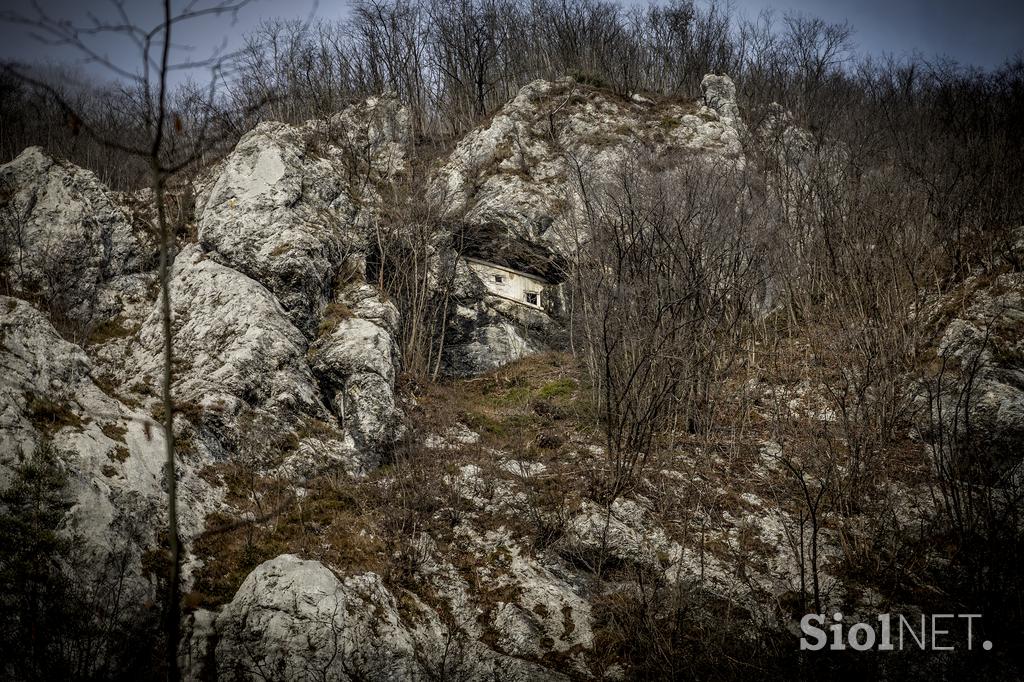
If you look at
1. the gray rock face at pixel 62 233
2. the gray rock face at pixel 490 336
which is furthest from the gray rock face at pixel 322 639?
the gray rock face at pixel 490 336

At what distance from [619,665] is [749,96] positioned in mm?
29698

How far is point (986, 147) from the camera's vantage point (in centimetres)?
1766

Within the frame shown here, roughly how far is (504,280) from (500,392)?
4614 mm

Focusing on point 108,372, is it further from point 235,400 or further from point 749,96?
point 749,96

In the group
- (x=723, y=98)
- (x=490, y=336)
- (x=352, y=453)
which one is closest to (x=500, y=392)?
(x=490, y=336)

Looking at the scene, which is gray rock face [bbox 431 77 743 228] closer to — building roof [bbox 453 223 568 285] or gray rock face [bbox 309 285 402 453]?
building roof [bbox 453 223 568 285]

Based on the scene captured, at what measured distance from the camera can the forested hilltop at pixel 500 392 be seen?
6227 mm

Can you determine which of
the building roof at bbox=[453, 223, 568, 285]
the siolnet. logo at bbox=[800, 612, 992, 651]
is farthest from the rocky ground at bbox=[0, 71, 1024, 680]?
the building roof at bbox=[453, 223, 568, 285]

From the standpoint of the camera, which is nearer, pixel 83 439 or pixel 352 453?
pixel 83 439

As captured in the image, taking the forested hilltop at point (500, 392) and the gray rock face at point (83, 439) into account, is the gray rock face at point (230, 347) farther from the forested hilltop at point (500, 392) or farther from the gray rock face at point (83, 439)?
the gray rock face at point (83, 439)

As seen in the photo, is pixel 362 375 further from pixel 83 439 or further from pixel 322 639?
pixel 322 639

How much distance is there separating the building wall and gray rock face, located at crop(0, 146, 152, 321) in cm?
1021

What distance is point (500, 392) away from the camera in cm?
1702

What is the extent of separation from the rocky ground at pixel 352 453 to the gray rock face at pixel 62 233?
6 centimetres
